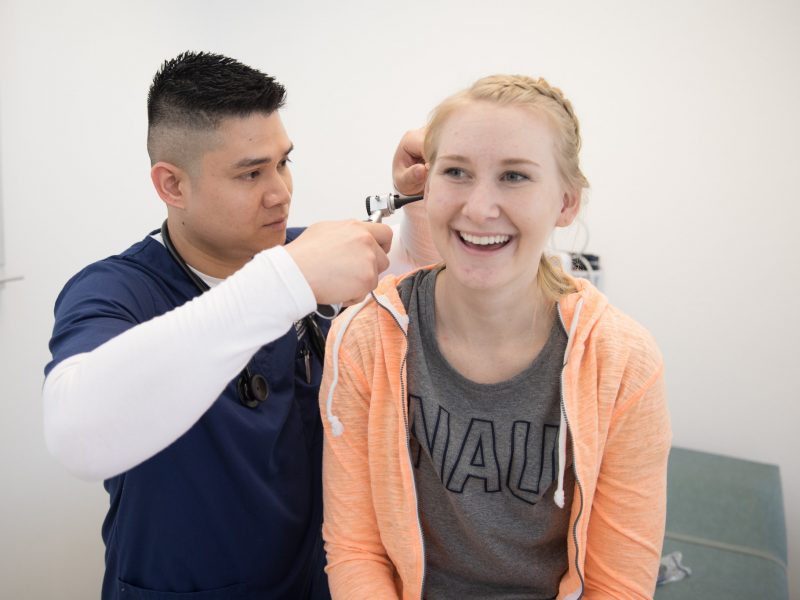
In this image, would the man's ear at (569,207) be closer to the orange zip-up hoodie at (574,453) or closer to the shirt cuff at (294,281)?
the orange zip-up hoodie at (574,453)

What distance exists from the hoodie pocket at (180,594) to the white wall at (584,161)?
1.15m

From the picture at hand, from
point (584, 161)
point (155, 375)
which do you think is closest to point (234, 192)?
point (155, 375)

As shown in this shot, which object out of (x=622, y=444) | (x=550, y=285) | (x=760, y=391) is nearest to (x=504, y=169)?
(x=550, y=285)

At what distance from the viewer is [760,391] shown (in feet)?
8.44

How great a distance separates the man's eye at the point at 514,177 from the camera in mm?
981

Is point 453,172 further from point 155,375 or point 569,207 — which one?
point 155,375

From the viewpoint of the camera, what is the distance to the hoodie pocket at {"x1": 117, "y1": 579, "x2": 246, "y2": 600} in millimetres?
1114

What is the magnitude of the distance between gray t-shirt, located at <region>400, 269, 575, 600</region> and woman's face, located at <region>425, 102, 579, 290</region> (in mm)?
163

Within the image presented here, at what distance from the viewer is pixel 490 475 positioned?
39.3 inches

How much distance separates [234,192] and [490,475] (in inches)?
29.6

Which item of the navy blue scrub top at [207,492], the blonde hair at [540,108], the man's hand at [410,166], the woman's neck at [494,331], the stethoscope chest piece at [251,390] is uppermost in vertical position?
the blonde hair at [540,108]

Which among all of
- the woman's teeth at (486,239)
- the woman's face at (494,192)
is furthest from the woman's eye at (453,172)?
the woman's teeth at (486,239)

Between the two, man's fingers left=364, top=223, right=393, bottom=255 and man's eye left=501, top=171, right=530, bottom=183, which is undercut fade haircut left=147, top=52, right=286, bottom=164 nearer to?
man's fingers left=364, top=223, right=393, bottom=255

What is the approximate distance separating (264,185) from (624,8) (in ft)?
6.82
